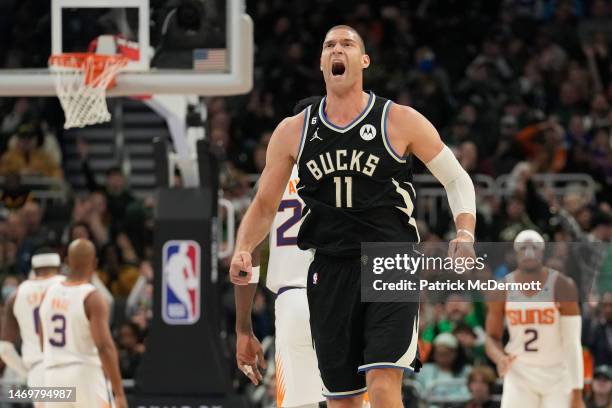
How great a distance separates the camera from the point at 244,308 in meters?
8.06

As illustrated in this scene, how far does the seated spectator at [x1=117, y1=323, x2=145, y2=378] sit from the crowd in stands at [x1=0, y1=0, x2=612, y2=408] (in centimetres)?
2

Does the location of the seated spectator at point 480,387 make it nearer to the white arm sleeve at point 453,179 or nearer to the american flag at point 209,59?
the american flag at point 209,59

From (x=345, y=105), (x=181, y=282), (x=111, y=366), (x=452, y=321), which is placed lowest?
(x=452, y=321)

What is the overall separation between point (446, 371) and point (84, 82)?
480cm

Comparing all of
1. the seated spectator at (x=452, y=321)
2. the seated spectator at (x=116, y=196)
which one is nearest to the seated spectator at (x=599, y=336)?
the seated spectator at (x=452, y=321)

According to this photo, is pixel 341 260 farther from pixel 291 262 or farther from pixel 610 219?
pixel 610 219

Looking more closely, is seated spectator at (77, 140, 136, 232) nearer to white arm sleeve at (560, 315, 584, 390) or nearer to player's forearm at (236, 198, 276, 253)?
white arm sleeve at (560, 315, 584, 390)

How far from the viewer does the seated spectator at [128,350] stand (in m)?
14.2

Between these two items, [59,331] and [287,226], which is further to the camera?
[59,331]

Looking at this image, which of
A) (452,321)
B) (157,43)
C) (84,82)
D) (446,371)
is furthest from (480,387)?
(84,82)

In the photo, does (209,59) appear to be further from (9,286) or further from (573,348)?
(9,286)

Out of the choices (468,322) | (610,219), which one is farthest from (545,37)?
(468,322)

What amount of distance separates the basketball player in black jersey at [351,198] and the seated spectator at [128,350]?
7.09 meters

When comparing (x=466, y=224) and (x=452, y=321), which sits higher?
(x=466, y=224)
